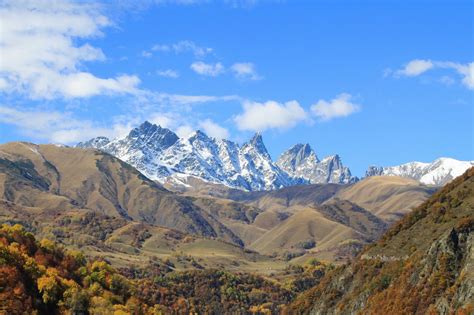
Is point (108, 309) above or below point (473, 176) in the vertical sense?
below

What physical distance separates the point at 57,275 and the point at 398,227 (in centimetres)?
9785

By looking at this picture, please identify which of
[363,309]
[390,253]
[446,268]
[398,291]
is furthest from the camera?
[390,253]

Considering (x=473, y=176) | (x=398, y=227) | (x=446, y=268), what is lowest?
A: (x=446, y=268)

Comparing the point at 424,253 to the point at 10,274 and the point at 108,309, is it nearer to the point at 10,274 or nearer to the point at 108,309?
the point at 108,309

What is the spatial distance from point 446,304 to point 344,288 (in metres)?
64.7

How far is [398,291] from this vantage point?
152375 millimetres

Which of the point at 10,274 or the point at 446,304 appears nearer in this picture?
the point at 446,304

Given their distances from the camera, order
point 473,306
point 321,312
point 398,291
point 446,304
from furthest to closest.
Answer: point 321,312
point 398,291
point 446,304
point 473,306

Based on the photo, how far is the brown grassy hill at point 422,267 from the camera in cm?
13512

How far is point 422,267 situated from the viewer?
14812 centimetres

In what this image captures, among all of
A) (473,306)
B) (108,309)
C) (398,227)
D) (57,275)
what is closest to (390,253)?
(398,227)

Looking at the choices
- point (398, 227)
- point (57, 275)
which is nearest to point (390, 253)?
point (398, 227)

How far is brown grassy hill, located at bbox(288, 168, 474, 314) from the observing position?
135m

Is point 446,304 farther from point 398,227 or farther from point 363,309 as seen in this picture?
point 398,227
